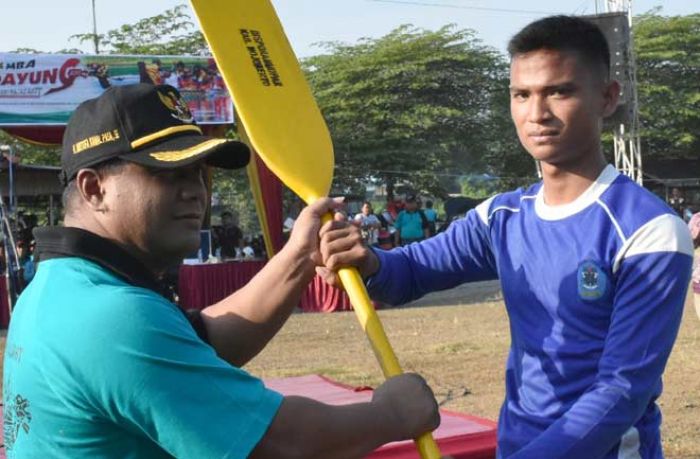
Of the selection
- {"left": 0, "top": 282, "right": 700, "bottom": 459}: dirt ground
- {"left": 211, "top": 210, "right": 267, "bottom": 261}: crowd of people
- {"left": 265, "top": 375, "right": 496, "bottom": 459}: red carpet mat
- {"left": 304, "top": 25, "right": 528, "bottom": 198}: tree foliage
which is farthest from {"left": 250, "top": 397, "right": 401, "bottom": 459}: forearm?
{"left": 304, "top": 25, "right": 528, "bottom": 198}: tree foliage

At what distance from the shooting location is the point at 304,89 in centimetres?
262

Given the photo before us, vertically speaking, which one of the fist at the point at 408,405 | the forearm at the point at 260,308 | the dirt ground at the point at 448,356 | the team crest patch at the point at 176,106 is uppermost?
the team crest patch at the point at 176,106

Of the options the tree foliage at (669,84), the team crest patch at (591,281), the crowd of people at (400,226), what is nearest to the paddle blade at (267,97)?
the team crest patch at (591,281)

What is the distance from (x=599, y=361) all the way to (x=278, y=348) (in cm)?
772

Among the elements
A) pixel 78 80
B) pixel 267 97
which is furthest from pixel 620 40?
pixel 267 97

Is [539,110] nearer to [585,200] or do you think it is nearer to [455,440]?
[585,200]

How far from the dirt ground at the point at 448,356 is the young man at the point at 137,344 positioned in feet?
13.5

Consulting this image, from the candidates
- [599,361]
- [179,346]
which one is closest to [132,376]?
[179,346]

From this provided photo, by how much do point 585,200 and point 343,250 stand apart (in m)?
0.55

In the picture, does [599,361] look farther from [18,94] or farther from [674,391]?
[18,94]

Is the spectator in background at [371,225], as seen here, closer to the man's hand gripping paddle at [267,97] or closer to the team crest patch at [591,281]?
the man's hand gripping paddle at [267,97]

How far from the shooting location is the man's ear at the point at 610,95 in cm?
198

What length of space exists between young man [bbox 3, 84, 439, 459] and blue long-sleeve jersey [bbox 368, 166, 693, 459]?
0.35 m

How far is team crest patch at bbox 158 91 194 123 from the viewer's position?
1679mm
